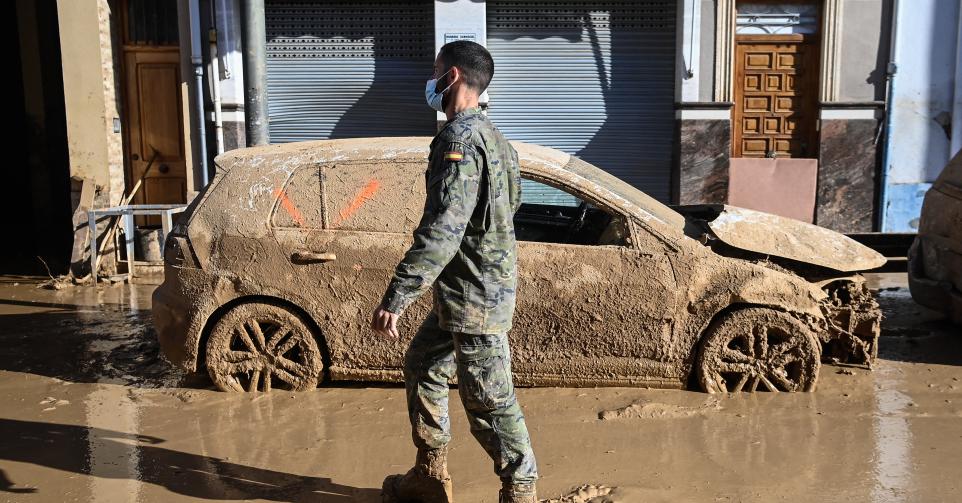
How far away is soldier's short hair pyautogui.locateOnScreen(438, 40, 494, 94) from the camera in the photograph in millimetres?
3664

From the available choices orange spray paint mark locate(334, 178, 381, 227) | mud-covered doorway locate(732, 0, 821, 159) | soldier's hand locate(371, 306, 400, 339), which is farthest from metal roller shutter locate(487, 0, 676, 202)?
soldier's hand locate(371, 306, 400, 339)

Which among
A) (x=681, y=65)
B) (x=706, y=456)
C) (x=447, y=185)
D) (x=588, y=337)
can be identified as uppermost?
(x=681, y=65)

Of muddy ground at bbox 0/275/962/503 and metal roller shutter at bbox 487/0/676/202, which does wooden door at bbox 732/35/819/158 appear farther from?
muddy ground at bbox 0/275/962/503

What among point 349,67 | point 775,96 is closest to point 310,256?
point 349,67

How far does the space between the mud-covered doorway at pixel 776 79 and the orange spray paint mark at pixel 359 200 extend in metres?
6.92

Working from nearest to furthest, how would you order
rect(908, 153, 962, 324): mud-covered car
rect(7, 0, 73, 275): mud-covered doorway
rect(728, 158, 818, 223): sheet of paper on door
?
rect(908, 153, 962, 324): mud-covered car, rect(728, 158, 818, 223): sheet of paper on door, rect(7, 0, 73, 275): mud-covered doorway

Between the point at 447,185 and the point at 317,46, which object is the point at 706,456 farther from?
the point at 317,46

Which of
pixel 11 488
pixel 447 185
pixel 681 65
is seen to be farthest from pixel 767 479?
pixel 681 65

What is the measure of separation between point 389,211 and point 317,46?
660 centimetres

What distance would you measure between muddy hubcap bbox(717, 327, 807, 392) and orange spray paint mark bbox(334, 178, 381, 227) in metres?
2.26

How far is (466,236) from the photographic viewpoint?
12.0 feet

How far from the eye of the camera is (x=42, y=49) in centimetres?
1194

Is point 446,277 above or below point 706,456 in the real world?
above

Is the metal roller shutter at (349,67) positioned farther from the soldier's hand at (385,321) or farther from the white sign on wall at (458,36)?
the soldier's hand at (385,321)
